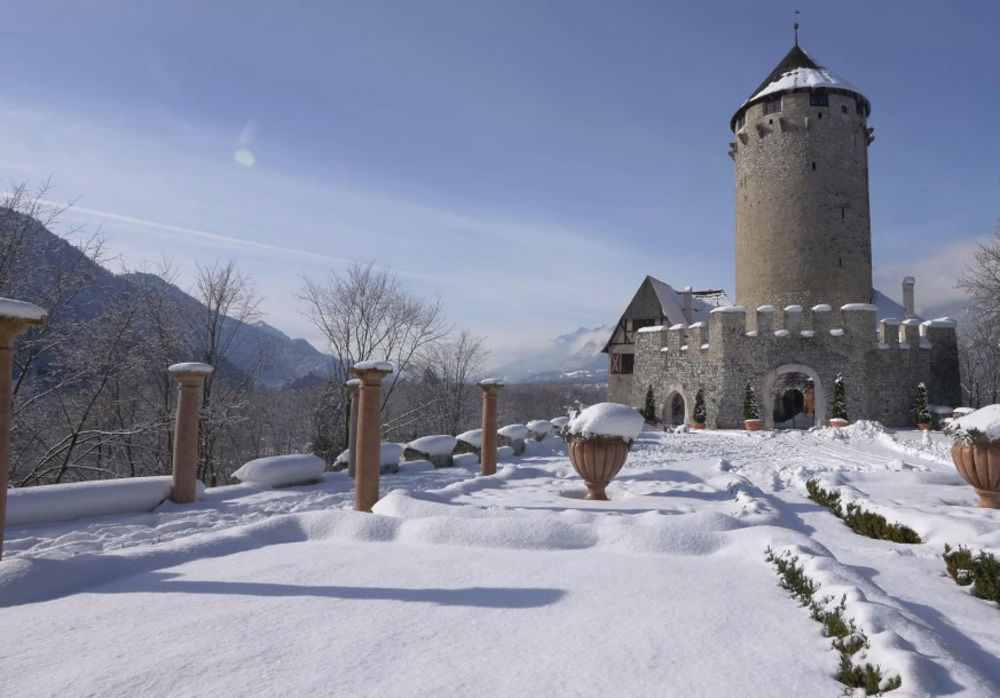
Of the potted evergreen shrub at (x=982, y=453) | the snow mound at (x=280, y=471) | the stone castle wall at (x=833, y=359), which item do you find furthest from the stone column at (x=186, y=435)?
the stone castle wall at (x=833, y=359)

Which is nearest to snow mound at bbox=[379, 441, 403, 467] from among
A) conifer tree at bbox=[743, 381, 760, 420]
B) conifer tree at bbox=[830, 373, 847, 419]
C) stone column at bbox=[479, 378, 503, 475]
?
stone column at bbox=[479, 378, 503, 475]

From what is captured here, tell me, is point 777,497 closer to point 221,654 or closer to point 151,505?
point 221,654

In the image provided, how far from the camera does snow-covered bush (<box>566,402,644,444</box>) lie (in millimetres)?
7988

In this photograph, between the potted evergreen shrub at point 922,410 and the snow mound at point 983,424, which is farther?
the potted evergreen shrub at point 922,410

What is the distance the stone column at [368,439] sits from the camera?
712 cm

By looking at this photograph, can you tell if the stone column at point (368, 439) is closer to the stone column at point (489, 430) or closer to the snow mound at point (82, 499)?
the snow mound at point (82, 499)

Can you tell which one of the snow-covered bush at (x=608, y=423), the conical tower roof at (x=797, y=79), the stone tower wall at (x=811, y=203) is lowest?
the snow-covered bush at (x=608, y=423)

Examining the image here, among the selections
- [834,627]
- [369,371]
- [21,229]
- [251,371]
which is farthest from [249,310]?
[834,627]

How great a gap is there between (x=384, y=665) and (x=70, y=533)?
17.5 ft

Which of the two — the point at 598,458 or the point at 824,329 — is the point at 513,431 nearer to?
the point at 598,458

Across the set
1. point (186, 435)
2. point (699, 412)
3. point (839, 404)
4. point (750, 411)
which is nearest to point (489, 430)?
point (186, 435)

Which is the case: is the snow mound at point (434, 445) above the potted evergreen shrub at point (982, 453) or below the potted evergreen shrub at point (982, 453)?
below

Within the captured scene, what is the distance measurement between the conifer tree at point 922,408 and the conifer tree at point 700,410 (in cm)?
747

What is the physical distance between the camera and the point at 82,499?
22.2 feet
